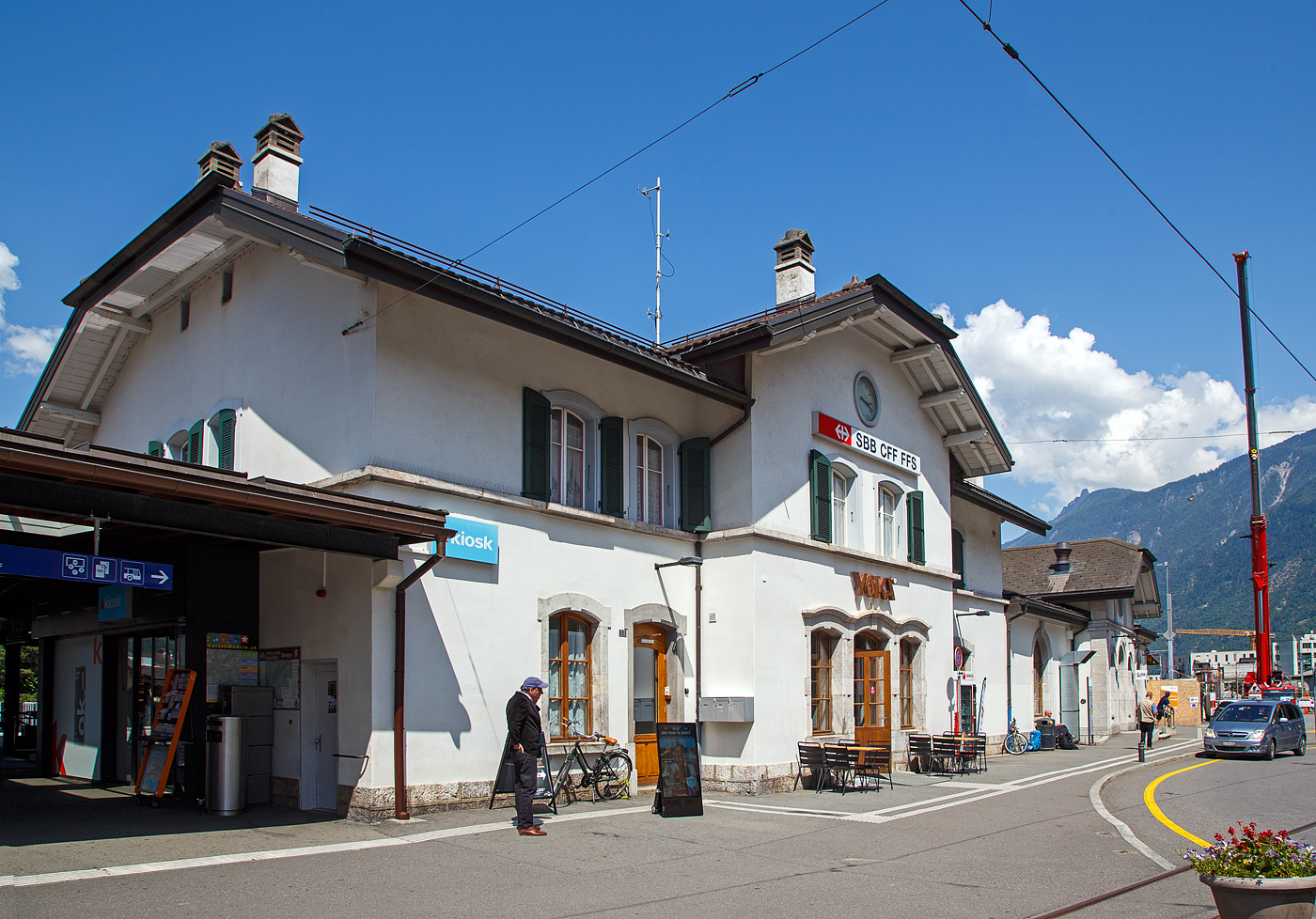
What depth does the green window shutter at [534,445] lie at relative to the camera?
13.8 metres

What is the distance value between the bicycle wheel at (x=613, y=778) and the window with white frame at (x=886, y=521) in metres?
7.83

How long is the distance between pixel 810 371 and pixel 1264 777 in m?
10.5

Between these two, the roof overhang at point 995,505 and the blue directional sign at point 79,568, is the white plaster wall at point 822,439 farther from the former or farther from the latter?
the blue directional sign at point 79,568

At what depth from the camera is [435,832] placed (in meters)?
10.9

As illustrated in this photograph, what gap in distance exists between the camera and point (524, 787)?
10.9m

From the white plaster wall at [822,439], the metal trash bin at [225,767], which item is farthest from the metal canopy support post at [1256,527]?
the metal trash bin at [225,767]

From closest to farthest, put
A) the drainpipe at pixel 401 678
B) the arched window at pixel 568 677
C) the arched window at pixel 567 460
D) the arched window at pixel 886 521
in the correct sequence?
the drainpipe at pixel 401 678, the arched window at pixel 568 677, the arched window at pixel 567 460, the arched window at pixel 886 521

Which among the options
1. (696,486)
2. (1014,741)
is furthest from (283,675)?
(1014,741)

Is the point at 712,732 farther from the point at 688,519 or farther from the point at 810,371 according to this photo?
the point at 810,371

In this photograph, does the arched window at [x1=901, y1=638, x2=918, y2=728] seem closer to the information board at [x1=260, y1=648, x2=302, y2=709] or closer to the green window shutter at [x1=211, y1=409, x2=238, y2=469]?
the information board at [x1=260, y1=648, x2=302, y2=709]

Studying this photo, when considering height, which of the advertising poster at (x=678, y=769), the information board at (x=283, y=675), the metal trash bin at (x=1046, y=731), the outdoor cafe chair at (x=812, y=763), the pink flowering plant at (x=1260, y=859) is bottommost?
the metal trash bin at (x=1046, y=731)

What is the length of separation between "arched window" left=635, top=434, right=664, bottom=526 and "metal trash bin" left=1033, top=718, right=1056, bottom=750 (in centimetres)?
1534

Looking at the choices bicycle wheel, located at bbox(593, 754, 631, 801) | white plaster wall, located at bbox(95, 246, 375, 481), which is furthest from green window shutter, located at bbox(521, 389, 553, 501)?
bicycle wheel, located at bbox(593, 754, 631, 801)

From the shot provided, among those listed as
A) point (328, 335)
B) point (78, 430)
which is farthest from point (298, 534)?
point (78, 430)
